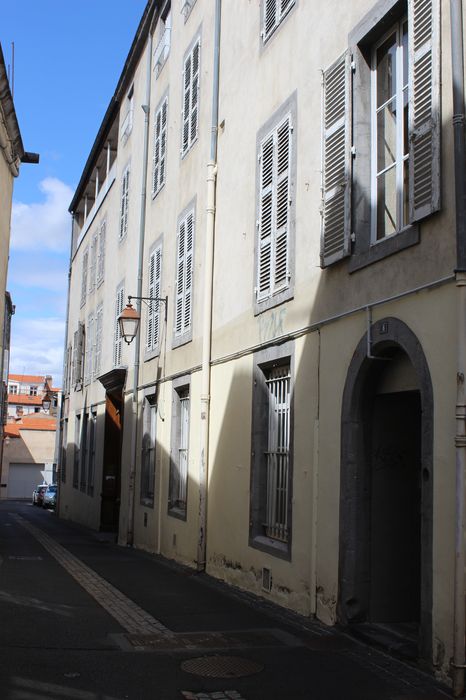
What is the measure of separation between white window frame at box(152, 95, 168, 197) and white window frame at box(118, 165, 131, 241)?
9.28 ft

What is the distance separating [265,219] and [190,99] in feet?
17.0

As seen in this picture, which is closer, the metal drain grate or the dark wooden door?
the metal drain grate

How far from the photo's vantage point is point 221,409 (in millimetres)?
11477

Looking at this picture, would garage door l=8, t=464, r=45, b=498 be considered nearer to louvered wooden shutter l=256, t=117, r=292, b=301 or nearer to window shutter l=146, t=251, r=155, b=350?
window shutter l=146, t=251, r=155, b=350

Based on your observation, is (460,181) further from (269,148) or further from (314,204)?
(269,148)

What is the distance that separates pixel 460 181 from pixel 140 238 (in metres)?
12.2

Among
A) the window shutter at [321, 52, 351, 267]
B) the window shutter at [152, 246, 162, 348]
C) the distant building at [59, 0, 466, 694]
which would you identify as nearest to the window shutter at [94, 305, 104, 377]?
the window shutter at [152, 246, 162, 348]

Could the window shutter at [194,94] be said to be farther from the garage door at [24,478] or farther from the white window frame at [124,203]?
the garage door at [24,478]

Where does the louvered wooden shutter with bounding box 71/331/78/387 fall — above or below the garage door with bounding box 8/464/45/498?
above

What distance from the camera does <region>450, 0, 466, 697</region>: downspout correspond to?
18.3 feet

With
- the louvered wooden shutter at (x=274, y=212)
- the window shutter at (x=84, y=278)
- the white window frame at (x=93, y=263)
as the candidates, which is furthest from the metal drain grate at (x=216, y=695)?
the window shutter at (x=84, y=278)

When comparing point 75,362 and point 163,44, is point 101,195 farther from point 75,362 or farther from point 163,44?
point 163,44

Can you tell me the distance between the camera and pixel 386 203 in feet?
24.5

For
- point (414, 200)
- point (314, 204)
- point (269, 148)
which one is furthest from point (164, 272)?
point (414, 200)
